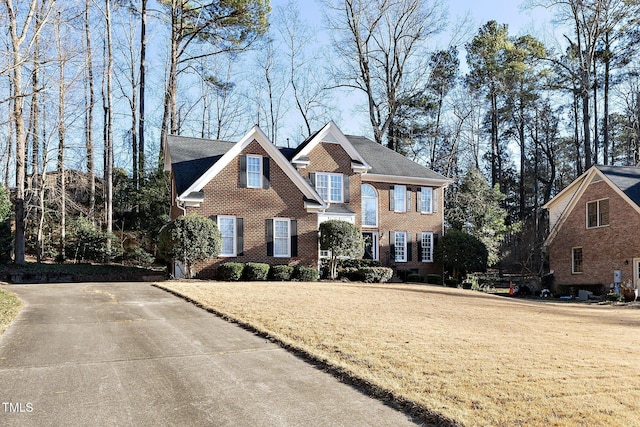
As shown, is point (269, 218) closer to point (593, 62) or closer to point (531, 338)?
point (531, 338)

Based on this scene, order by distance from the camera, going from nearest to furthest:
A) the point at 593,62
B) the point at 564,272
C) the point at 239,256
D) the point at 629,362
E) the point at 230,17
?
the point at 629,362 → the point at 239,256 → the point at 564,272 → the point at 230,17 → the point at 593,62

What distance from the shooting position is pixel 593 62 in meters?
39.0

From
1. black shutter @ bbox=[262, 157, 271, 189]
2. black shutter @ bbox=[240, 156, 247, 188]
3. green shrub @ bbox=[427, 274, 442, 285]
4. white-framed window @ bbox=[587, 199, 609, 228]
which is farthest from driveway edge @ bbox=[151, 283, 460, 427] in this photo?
white-framed window @ bbox=[587, 199, 609, 228]

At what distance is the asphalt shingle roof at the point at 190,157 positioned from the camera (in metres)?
23.4

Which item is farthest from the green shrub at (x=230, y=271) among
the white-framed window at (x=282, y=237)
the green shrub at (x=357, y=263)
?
the green shrub at (x=357, y=263)

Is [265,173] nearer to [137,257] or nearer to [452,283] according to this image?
[452,283]

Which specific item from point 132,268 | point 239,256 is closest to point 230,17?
point 132,268

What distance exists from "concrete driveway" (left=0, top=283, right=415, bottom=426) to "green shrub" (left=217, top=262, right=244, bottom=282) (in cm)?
1038

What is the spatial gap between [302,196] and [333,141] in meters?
4.84

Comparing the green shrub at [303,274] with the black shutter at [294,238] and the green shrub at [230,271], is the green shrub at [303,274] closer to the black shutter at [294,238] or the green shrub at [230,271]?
the black shutter at [294,238]

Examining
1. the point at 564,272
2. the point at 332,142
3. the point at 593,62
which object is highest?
the point at 593,62

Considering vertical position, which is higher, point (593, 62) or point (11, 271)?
point (593, 62)

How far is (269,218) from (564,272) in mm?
16803

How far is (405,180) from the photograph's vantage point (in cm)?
3027
